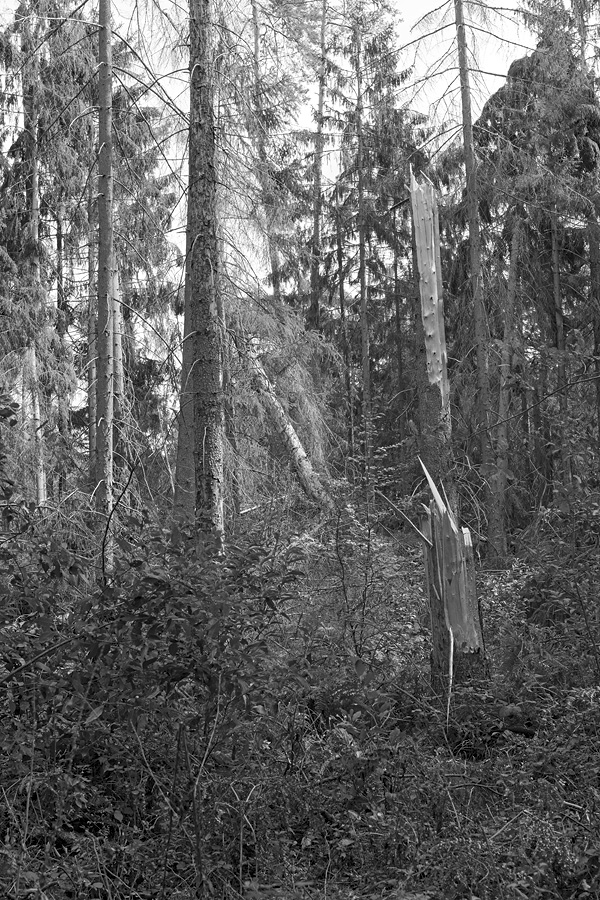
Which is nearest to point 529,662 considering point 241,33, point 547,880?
point 547,880

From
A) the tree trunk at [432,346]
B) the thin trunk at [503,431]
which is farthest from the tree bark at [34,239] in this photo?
the tree trunk at [432,346]

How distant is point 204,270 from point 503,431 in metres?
9.93

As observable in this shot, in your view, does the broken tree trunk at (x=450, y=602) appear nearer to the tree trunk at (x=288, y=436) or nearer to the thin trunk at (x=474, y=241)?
the tree trunk at (x=288, y=436)

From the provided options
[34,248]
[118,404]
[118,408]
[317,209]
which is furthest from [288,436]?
[317,209]

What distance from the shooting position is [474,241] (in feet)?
50.4

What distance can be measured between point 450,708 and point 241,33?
703 cm

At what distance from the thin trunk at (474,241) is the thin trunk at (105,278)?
6.95 meters

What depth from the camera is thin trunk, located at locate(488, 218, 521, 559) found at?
13031 mm

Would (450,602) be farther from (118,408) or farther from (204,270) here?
(118,408)

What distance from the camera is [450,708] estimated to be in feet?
17.1

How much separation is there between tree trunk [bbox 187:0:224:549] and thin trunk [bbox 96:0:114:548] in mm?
1333

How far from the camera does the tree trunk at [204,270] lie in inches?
300

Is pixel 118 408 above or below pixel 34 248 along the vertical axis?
below

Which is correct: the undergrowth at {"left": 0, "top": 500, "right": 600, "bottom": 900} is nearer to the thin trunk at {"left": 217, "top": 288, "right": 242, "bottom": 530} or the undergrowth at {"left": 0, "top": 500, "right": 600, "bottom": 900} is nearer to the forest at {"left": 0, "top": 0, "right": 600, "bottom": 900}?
the forest at {"left": 0, "top": 0, "right": 600, "bottom": 900}
